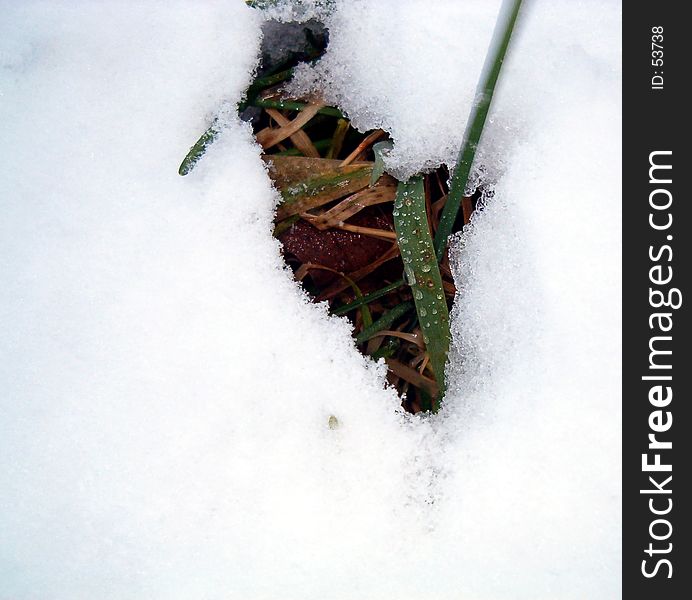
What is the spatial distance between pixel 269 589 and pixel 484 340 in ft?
1.30

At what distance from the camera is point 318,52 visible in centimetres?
93

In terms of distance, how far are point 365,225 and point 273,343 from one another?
0.65 feet

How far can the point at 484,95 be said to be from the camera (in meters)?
0.86

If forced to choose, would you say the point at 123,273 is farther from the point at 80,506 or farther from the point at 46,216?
the point at 80,506

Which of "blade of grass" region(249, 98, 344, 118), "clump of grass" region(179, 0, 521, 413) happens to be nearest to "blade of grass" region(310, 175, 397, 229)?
"clump of grass" region(179, 0, 521, 413)

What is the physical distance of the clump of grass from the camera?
90 centimetres

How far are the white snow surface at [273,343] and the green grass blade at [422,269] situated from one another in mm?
22

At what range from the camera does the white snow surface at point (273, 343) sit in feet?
2.81

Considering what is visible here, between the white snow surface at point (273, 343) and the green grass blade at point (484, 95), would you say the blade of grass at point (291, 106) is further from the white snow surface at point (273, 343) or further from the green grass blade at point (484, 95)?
the green grass blade at point (484, 95)

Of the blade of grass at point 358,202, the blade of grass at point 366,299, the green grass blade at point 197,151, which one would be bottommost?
the blade of grass at point 366,299

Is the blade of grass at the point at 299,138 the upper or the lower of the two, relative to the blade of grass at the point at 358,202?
Answer: upper

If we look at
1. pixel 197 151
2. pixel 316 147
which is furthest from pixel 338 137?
pixel 197 151

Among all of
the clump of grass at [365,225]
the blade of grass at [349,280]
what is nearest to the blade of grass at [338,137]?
the clump of grass at [365,225]
